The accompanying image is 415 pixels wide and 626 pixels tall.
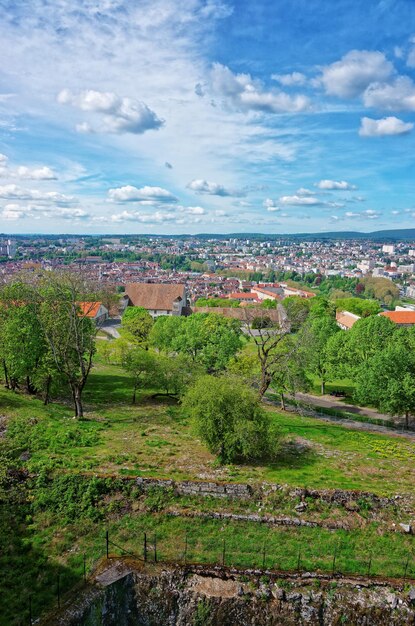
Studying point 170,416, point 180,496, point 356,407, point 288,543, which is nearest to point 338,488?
point 288,543

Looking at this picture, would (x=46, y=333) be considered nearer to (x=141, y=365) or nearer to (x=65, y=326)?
(x=65, y=326)

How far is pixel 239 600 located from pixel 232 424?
896 centimetres

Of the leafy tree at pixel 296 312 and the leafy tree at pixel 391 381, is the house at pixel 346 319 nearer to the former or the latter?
the leafy tree at pixel 296 312

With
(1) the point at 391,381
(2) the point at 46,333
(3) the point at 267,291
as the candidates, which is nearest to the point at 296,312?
(1) the point at 391,381

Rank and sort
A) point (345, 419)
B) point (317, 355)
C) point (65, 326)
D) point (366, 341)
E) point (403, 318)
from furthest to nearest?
point (403, 318) → point (317, 355) → point (366, 341) → point (345, 419) → point (65, 326)

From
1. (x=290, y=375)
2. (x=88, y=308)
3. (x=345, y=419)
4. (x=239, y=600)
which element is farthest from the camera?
(x=88, y=308)

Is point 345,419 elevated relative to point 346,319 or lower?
lower

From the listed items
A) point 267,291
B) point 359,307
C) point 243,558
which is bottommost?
point 243,558

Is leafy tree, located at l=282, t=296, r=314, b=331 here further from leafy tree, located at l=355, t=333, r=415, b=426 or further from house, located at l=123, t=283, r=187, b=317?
house, located at l=123, t=283, r=187, b=317

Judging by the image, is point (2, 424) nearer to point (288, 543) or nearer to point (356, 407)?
point (288, 543)

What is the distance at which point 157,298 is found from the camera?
82.1 metres

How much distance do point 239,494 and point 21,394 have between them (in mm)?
20294

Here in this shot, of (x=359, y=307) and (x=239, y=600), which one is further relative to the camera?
(x=359, y=307)

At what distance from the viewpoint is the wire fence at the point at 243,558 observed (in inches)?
624
